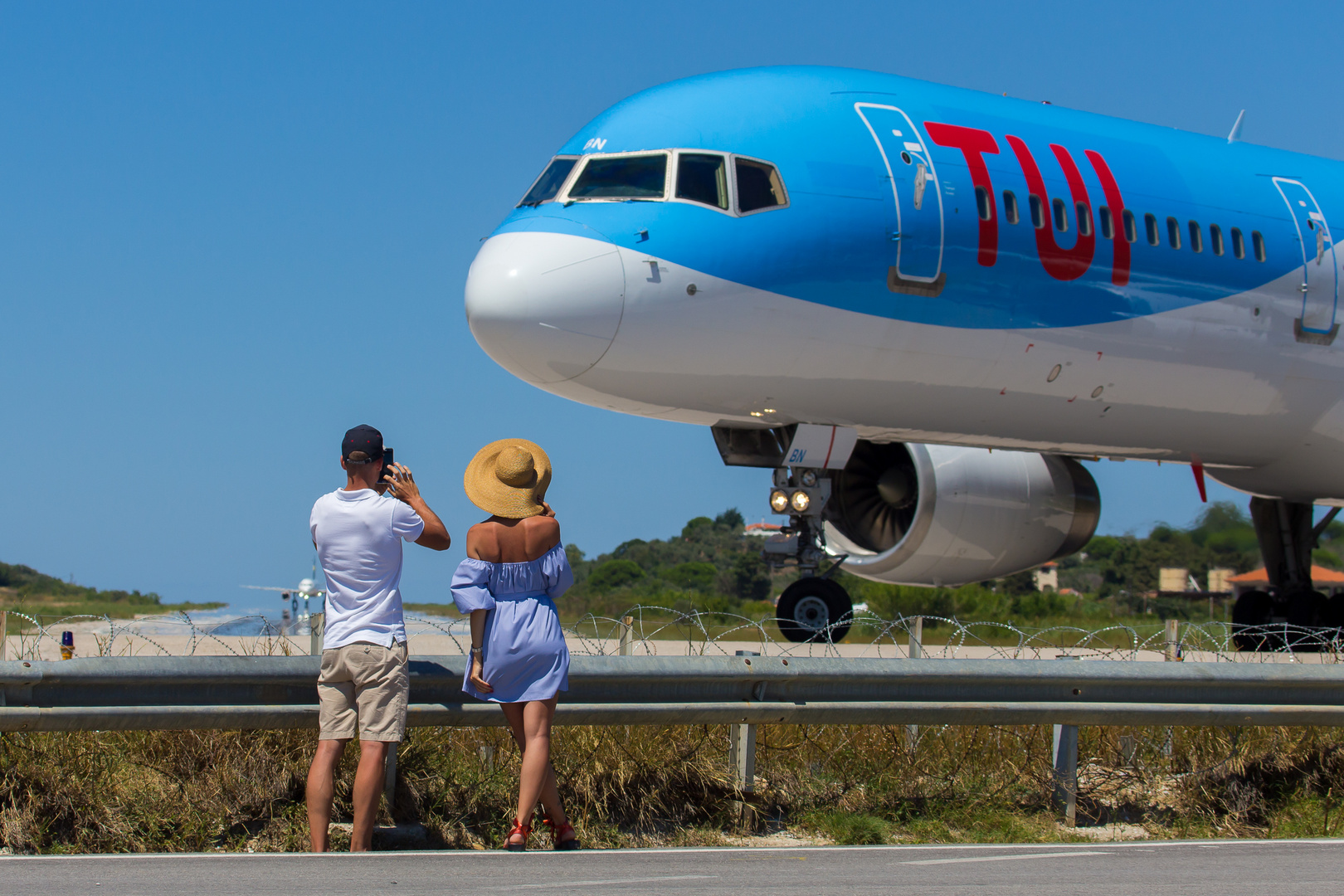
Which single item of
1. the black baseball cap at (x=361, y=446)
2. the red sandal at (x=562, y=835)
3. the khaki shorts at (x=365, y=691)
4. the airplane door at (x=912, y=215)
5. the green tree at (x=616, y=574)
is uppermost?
the airplane door at (x=912, y=215)

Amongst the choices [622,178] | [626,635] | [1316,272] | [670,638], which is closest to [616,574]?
[670,638]

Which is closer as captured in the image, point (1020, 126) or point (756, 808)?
point (756, 808)

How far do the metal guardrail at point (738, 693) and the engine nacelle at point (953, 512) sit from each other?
7054 mm

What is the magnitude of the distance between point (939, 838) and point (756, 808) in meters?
0.77

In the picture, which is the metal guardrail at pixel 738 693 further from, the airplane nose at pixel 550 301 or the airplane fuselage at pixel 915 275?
the airplane fuselage at pixel 915 275

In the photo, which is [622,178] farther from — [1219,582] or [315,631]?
[1219,582]

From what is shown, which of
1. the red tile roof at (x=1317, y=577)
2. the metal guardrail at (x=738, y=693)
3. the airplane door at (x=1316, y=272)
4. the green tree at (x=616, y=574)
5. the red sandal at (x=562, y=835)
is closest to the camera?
the metal guardrail at (x=738, y=693)

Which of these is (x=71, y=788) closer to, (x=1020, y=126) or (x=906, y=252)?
(x=906, y=252)

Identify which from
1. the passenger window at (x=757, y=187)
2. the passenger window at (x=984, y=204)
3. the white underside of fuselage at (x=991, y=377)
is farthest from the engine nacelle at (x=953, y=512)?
the passenger window at (x=757, y=187)

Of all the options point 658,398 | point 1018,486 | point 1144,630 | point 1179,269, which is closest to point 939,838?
point 658,398

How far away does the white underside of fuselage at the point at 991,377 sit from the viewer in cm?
1017

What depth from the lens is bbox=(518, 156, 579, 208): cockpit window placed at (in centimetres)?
1064

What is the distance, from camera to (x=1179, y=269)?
11.9 meters

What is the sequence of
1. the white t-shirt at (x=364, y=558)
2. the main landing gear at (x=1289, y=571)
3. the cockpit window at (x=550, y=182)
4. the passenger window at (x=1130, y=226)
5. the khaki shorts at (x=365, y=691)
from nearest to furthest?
the khaki shorts at (x=365, y=691) → the white t-shirt at (x=364, y=558) → the cockpit window at (x=550, y=182) → the passenger window at (x=1130, y=226) → the main landing gear at (x=1289, y=571)
